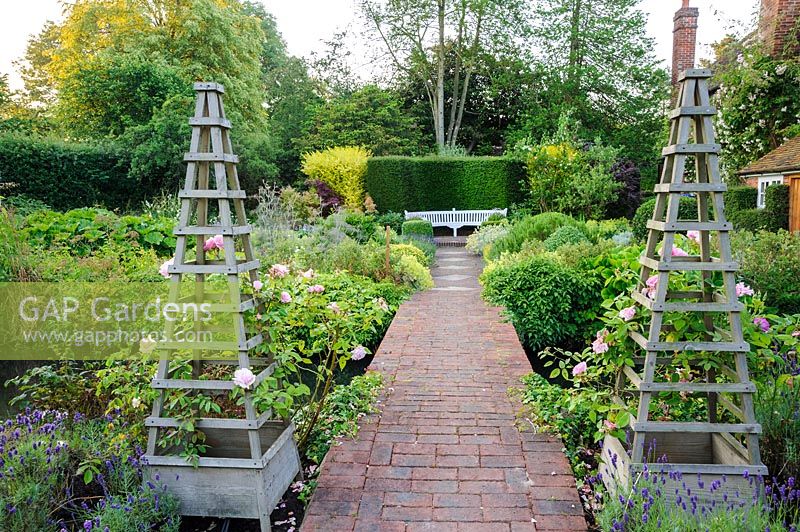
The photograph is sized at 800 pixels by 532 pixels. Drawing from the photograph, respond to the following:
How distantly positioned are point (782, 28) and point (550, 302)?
12889mm

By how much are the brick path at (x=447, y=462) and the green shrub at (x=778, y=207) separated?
994 centimetres

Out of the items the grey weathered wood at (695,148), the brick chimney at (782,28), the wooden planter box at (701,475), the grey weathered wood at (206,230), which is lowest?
the wooden planter box at (701,475)

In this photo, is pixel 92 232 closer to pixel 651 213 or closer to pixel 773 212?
pixel 651 213

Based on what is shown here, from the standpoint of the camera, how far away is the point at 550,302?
629 centimetres

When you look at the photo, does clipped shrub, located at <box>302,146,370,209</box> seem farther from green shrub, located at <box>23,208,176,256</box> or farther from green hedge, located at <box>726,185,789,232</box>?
green hedge, located at <box>726,185,789,232</box>

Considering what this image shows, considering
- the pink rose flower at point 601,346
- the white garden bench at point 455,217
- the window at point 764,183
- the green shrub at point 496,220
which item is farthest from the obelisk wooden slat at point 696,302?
the white garden bench at point 455,217

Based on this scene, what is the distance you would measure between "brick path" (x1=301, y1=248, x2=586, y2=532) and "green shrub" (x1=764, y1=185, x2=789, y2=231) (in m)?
9.94

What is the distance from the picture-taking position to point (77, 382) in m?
3.81

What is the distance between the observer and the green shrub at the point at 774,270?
6.05 metres

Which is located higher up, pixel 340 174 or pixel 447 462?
pixel 340 174

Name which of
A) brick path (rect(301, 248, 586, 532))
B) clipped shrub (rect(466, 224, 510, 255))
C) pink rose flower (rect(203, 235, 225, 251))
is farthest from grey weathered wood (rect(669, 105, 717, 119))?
clipped shrub (rect(466, 224, 510, 255))

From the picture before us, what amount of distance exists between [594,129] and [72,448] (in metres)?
23.4

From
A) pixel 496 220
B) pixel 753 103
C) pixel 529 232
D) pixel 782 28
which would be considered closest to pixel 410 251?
pixel 529 232

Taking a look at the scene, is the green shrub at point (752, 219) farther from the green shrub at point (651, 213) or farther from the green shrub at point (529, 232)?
the green shrub at point (529, 232)
